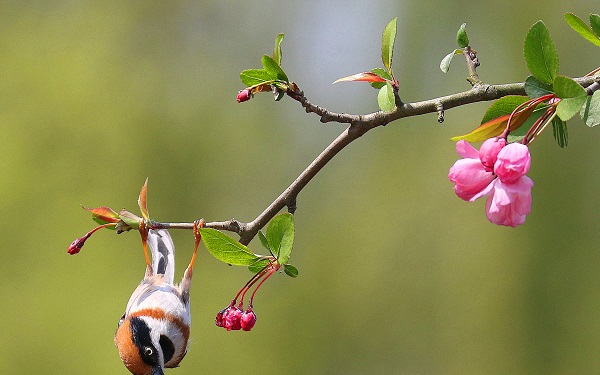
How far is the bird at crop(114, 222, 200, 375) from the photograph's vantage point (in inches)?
124

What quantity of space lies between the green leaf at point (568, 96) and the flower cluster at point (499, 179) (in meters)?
0.08

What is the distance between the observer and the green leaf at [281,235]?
54.9 inches

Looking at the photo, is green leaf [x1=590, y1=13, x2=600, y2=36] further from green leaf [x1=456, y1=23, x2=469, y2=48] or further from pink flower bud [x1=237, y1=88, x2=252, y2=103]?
pink flower bud [x1=237, y1=88, x2=252, y2=103]

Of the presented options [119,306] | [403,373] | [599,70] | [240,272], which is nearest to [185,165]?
[240,272]

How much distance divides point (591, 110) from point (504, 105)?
0.14 m

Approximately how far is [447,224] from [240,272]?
4512mm

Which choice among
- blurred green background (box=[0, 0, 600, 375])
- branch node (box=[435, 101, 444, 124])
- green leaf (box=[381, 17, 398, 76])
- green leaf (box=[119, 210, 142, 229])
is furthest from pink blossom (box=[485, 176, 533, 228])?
blurred green background (box=[0, 0, 600, 375])

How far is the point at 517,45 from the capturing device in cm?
1398

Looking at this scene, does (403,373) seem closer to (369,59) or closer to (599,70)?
(369,59)

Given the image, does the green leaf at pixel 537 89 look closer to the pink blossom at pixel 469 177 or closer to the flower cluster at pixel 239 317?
the pink blossom at pixel 469 177

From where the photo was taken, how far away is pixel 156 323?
3172 mm

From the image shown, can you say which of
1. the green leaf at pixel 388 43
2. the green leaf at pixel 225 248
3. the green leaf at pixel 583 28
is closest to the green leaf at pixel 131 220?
the green leaf at pixel 225 248

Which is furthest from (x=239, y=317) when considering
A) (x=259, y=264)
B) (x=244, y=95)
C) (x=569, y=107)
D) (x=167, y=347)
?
(x=167, y=347)

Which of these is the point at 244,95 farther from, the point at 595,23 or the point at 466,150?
the point at 595,23
